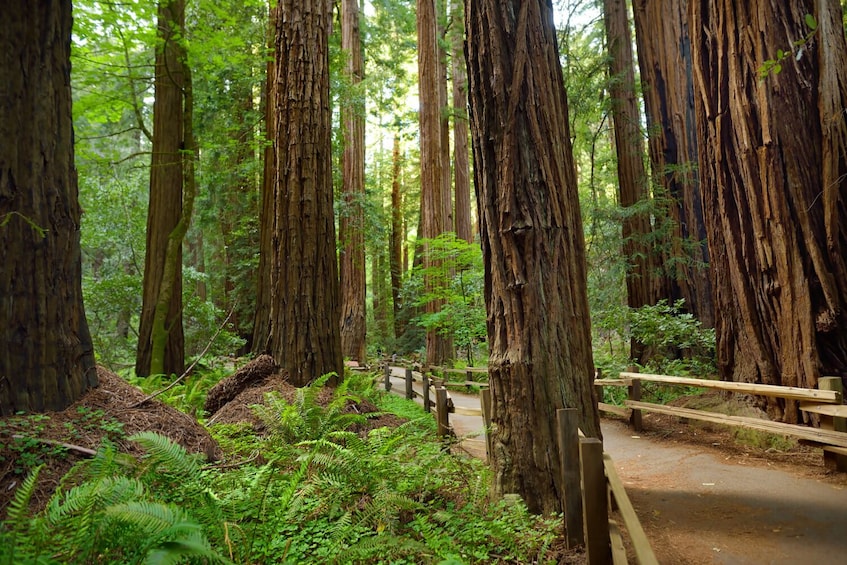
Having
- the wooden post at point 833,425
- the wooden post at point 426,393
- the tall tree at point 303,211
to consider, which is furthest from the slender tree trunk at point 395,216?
the wooden post at point 833,425

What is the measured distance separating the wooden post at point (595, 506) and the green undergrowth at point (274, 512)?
0.50m

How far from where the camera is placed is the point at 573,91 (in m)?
14.4

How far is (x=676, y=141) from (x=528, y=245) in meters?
10.5

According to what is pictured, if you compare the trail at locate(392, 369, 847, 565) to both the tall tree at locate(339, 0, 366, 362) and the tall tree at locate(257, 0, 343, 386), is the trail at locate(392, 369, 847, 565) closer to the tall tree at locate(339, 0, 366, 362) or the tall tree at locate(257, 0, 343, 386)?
the tall tree at locate(257, 0, 343, 386)

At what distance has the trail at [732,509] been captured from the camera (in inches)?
153

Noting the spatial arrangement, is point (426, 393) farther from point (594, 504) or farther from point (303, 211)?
point (594, 504)

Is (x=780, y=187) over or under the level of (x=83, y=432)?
over

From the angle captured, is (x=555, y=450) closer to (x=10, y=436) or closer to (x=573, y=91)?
(x=10, y=436)

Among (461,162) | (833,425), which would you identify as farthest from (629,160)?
(461,162)

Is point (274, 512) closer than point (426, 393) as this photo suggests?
Yes

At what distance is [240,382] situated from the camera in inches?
307

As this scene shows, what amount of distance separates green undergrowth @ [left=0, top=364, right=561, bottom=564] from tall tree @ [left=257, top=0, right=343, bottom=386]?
241cm

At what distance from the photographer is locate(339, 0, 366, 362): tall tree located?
18125mm

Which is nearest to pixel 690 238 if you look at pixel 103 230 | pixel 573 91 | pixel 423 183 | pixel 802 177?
pixel 573 91
